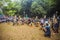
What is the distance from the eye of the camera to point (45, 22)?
2.53 metres

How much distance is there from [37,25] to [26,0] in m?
0.55

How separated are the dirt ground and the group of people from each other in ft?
0.26

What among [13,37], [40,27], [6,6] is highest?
[6,6]


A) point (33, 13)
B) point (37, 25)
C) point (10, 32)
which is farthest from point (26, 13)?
point (10, 32)

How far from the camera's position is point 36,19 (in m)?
2.54

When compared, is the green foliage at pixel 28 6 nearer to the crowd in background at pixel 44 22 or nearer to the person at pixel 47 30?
the crowd in background at pixel 44 22

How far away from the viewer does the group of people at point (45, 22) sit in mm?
2516

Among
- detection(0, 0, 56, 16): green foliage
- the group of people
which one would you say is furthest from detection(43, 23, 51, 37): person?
detection(0, 0, 56, 16): green foliage

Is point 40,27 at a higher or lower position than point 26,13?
lower

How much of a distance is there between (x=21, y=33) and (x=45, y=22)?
53 centimetres

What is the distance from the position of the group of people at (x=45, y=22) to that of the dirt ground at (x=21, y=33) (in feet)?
0.26

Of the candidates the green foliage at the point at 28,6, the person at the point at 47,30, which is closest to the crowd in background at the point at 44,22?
the person at the point at 47,30

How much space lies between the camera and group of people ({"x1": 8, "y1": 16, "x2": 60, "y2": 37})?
252cm

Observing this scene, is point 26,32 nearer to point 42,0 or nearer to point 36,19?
point 36,19
